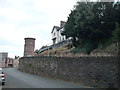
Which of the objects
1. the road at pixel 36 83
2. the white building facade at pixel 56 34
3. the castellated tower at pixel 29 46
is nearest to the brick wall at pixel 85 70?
the road at pixel 36 83

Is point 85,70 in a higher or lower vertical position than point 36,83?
higher

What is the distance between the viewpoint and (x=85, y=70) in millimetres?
26141

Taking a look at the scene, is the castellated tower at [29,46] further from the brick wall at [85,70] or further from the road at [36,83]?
the road at [36,83]

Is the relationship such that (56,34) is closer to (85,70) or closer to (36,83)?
(85,70)

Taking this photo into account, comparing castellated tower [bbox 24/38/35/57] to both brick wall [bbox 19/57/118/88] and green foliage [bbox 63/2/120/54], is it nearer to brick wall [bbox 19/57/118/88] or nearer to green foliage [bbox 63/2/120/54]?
brick wall [bbox 19/57/118/88]

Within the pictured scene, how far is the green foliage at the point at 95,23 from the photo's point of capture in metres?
32.8

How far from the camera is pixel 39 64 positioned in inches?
1608

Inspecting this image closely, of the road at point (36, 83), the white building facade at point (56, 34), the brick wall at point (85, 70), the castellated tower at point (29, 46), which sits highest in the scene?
the white building facade at point (56, 34)

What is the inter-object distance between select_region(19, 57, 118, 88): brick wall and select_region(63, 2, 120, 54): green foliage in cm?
480

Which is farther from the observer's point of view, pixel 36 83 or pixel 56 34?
pixel 56 34

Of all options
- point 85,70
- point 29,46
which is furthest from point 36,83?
point 29,46

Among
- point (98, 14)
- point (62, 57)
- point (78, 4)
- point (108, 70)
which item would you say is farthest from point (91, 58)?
point (78, 4)

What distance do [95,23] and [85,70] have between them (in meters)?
9.15

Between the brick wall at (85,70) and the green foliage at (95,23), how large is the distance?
4.80 metres
